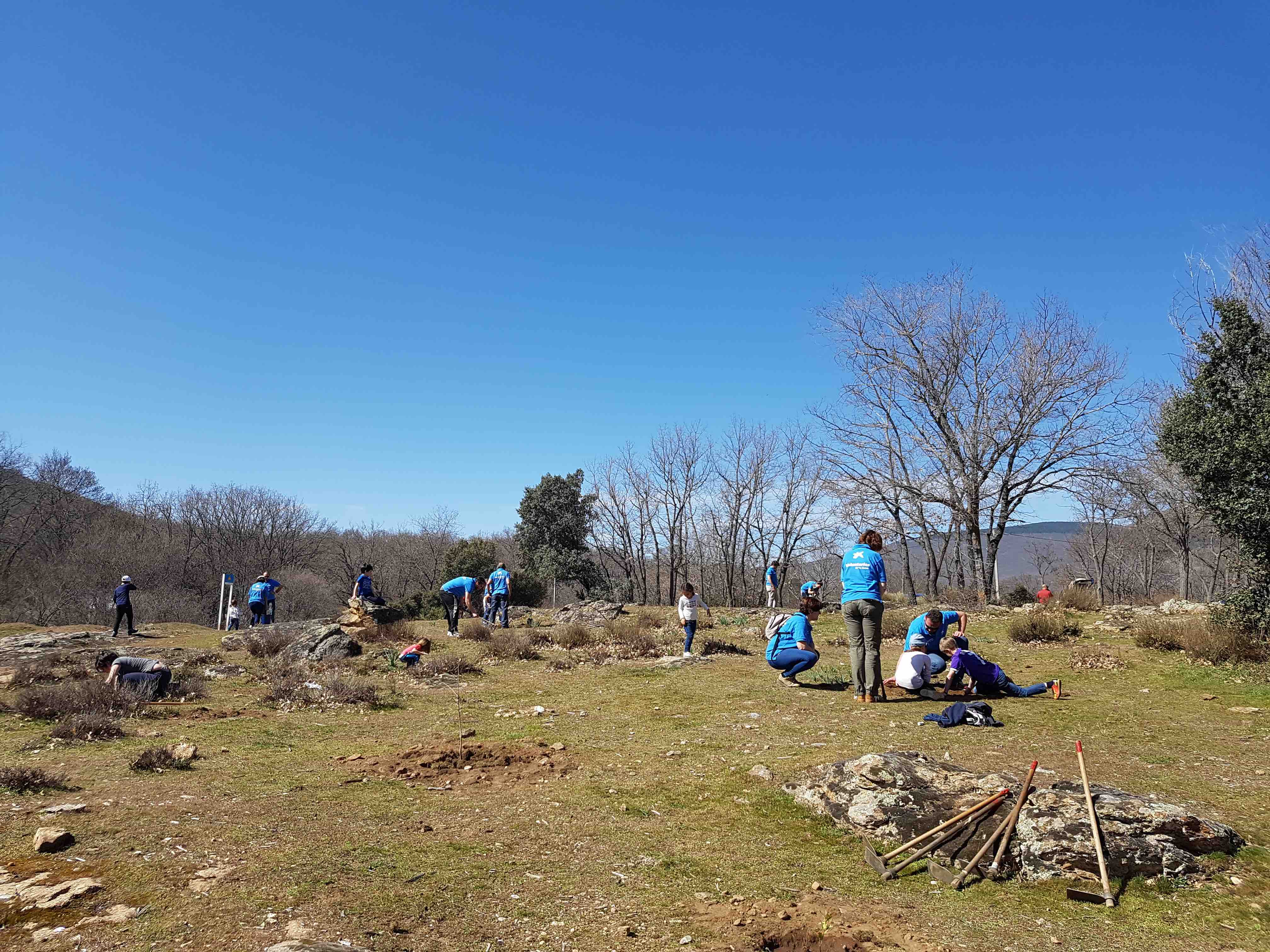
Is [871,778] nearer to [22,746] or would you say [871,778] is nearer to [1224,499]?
[22,746]

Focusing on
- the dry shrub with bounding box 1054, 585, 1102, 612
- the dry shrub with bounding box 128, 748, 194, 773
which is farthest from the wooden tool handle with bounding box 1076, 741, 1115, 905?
the dry shrub with bounding box 1054, 585, 1102, 612

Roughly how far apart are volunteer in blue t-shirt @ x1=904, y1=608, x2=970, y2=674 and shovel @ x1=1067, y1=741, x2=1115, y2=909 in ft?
16.2

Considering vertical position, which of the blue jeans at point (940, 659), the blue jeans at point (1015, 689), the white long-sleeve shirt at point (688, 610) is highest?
the white long-sleeve shirt at point (688, 610)

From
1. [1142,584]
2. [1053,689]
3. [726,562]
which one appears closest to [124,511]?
[726,562]

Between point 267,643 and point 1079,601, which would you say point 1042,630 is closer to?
→ point 1079,601

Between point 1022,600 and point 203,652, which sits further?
point 1022,600

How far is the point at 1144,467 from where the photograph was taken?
2641 cm

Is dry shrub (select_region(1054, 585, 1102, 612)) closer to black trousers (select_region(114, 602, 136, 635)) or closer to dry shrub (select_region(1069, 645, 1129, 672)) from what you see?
Answer: dry shrub (select_region(1069, 645, 1129, 672))

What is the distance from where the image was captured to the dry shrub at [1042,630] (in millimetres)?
14031

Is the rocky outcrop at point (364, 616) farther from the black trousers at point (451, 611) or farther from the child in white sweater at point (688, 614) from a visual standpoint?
the child in white sweater at point (688, 614)

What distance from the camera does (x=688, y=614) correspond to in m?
Answer: 13.9

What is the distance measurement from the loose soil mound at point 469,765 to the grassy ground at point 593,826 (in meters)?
0.20

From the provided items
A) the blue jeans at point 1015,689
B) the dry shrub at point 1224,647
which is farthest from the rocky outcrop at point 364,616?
the dry shrub at point 1224,647

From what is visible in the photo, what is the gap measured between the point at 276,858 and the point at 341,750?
3.34 m
